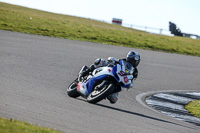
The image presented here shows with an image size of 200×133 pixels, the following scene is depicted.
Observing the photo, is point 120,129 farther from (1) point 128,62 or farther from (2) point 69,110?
(1) point 128,62

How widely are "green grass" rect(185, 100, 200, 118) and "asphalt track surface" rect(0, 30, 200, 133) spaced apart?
1592 millimetres

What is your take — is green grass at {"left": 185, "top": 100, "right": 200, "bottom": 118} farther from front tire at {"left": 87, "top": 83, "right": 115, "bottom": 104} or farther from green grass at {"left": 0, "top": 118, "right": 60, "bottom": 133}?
green grass at {"left": 0, "top": 118, "right": 60, "bottom": 133}

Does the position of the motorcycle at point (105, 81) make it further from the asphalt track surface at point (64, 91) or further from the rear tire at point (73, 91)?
the rear tire at point (73, 91)

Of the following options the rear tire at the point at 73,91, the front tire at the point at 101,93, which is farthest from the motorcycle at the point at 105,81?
the rear tire at the point at 73,91

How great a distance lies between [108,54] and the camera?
22.7 meters

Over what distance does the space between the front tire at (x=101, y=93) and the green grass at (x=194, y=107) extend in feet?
11.6

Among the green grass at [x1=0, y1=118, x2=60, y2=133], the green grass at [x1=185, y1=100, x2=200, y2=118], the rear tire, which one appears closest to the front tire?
the rear tire

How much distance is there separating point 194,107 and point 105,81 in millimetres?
4382

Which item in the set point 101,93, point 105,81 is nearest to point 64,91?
point 105,81

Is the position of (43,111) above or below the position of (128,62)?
below

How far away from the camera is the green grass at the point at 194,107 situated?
1137 centimetres

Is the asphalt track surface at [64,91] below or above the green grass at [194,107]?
above

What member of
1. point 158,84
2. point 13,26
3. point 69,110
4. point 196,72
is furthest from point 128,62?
point 13,26

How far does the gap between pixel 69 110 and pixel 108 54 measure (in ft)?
49.1
